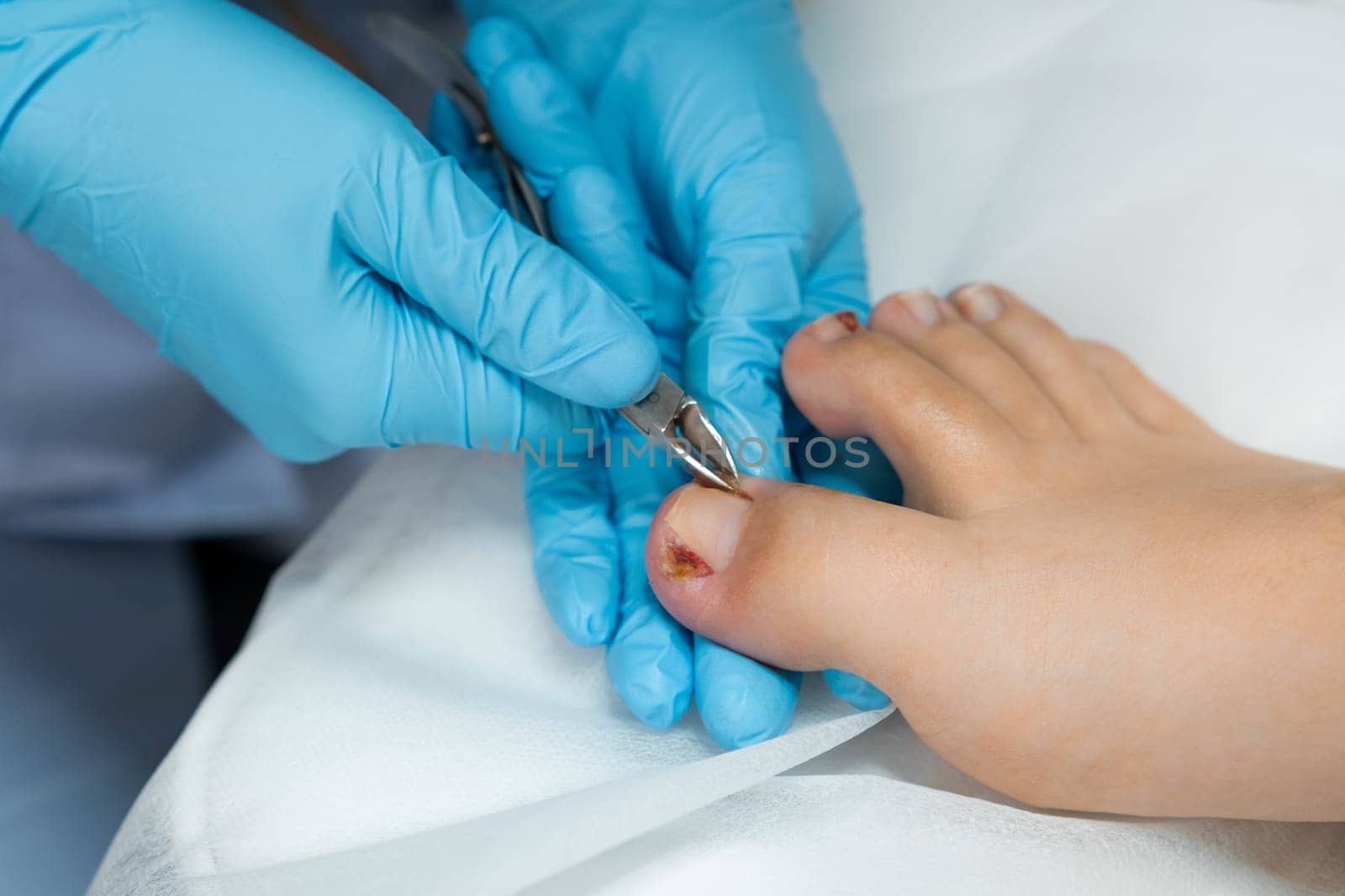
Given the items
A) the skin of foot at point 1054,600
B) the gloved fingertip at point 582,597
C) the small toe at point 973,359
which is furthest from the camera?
the small toe at point 973,359

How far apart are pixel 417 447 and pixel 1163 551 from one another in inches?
28.4

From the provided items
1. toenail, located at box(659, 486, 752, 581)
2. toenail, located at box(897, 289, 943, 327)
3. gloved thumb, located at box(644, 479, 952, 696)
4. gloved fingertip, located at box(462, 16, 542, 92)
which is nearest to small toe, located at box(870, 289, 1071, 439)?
toenail, located at box(897, 289, 943, 327)

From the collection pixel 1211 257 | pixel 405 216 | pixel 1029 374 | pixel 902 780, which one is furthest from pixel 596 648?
pixel 1211 257

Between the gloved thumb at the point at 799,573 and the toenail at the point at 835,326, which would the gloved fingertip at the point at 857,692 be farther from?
the toenail at the point at 835,326

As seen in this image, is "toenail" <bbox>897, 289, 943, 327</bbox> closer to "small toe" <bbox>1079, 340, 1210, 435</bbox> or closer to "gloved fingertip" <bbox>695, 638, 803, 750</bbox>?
"small toe" <bbox>1079, 340, 1210, 435</bbox>

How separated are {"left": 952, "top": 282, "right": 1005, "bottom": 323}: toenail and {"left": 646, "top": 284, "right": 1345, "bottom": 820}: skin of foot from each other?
15 cm

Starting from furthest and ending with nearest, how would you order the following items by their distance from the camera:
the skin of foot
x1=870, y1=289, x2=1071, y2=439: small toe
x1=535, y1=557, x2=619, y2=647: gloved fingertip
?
x1=870, y1=289, x2=1071, y2=439: small toe → x1=535, y1=557, x2=619, y2=647: gloved fingertip → the skin of foot

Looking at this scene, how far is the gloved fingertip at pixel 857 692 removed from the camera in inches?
30.0

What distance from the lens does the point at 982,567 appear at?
0.75 m

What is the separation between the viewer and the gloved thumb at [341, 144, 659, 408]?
0.76 metres

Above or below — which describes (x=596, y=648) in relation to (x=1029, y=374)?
below

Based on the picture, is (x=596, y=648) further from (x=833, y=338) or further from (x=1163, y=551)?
(x=1163, y=551)

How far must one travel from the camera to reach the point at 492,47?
94 cm

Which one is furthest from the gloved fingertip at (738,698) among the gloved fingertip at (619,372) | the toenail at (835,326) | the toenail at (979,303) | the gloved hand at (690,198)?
the toenail at (979,303)
